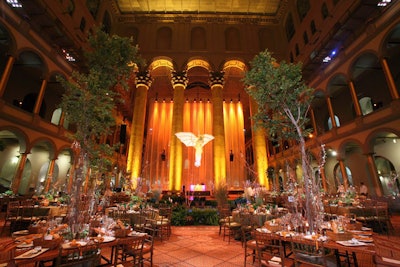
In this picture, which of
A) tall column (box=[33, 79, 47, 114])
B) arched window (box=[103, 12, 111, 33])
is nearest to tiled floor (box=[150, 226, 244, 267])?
tall column (box=[33, 79, 47, 114])

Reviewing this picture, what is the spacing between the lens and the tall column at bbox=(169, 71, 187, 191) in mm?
11820

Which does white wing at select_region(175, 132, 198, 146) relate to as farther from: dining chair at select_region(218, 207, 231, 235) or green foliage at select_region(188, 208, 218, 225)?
dining chair at select_region(218, 207, 231, 235)

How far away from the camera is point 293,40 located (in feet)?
47.2

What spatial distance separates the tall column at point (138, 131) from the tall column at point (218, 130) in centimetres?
491

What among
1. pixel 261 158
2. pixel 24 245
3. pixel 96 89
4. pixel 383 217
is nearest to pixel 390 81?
pixel 383 217

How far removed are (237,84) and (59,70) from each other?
1290cm

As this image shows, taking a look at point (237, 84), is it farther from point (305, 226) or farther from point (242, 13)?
point (305, 226)

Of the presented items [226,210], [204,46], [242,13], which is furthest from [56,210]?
[242,13]

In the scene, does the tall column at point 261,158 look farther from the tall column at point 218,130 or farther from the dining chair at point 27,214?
the dining chair at point 27,214

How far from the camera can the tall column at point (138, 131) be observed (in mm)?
12269

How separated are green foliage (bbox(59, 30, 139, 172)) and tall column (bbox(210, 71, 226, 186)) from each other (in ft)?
27.1

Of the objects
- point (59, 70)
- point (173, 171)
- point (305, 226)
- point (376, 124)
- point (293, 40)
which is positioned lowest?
point (305, 226)

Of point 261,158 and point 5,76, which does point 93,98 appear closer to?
point 5,76

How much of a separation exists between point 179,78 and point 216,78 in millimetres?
2679
